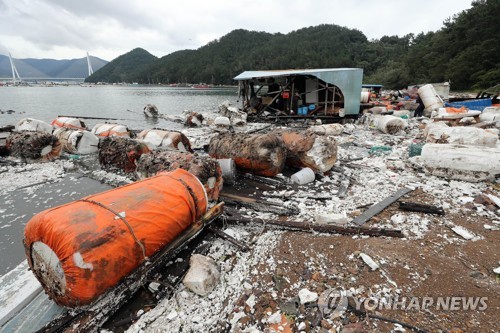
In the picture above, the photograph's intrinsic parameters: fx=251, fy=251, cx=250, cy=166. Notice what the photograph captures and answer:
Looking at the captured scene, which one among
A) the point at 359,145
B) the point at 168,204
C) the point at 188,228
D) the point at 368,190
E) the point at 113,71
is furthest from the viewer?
the point at 113,71

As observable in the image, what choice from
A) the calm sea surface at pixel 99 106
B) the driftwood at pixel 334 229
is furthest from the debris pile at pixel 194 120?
the driftwood at pixel 334 229

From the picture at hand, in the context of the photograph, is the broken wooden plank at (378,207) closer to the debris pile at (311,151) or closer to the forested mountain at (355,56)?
the debris pile at (311,151)

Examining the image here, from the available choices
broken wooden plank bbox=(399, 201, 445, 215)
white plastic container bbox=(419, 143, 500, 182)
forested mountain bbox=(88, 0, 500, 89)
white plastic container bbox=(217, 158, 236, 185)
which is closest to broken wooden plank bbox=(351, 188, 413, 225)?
broken wooden plank bbox=(399, 201, 445, 215)

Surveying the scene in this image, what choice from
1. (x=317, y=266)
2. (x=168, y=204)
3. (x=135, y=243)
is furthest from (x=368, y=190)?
(x=135, y=243)

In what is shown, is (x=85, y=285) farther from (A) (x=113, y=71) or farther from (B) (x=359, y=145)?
(A) (x=113, y=71)

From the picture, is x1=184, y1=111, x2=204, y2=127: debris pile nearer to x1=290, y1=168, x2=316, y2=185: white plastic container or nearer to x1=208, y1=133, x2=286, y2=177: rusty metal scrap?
x1=208, y1=133, x2=286, y2=177: rusty metal scrap

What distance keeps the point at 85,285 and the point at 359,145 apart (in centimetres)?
835

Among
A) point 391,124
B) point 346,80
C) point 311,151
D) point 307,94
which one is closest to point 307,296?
point 311,151

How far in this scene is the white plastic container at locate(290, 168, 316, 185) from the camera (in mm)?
5134

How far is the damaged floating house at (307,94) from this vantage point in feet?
39.9

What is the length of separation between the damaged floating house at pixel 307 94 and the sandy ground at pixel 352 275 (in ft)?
28.8

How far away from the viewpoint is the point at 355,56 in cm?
8044

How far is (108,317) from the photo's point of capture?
2.28 m

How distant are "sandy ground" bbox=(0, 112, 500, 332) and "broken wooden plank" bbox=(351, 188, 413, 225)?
0.35 ft
